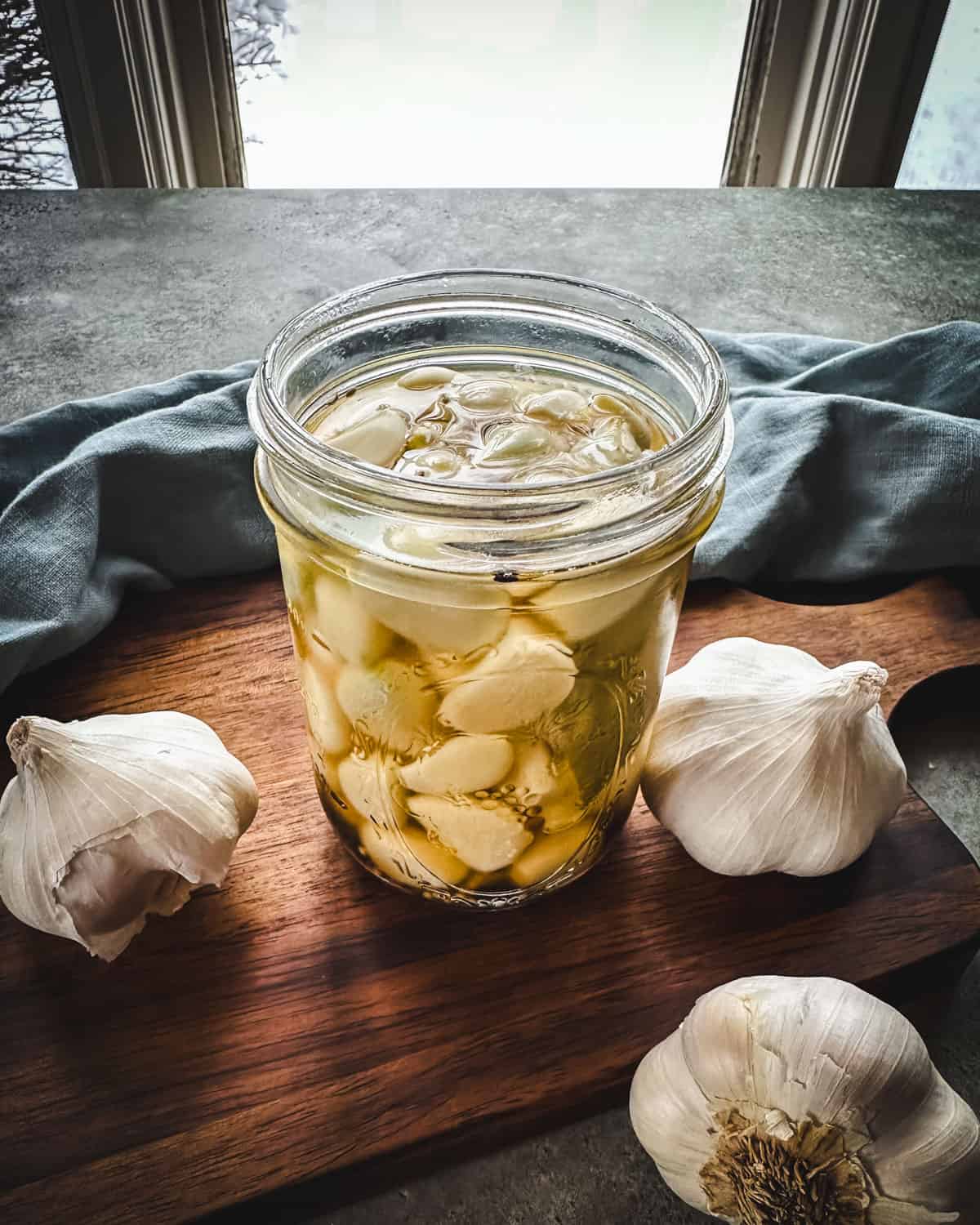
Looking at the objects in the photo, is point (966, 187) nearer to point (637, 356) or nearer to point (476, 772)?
point (637, 356)

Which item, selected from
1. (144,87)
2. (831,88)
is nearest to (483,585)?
(144,87)

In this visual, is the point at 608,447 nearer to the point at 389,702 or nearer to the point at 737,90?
the point at 389,702

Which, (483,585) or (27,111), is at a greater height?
(483,585)

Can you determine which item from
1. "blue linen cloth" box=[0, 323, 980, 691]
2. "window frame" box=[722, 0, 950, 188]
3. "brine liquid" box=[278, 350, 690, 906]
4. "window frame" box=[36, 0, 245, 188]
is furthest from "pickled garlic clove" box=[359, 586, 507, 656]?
"window frame" box=[722, 0, 950, 188]

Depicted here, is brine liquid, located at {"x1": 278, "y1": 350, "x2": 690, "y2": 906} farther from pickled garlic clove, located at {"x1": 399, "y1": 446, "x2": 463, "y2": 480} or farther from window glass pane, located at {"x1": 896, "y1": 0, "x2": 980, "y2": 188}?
window glass pane, located at {"x1": 896, "y1": 0, "x2": 980, "y2": 188}

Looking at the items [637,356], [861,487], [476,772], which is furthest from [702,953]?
[861,487]

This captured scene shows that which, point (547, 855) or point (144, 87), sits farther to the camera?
point (144, 87)
